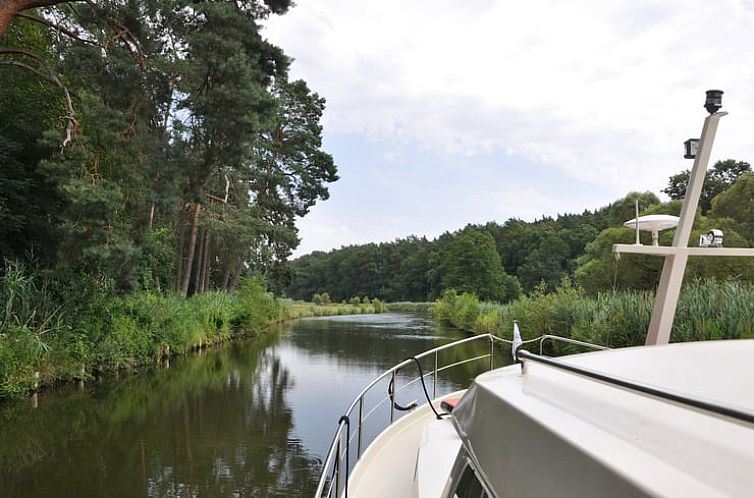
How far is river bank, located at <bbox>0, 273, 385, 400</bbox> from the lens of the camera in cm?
1003

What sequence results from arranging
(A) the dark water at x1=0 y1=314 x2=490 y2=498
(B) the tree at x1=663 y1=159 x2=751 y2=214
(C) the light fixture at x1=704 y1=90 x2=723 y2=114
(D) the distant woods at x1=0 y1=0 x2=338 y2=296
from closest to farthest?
(C) the light fixture at x1=704 y1=90 x2=723 y2=114
(A) the dark water at x1=0 y1=314 x2=490 y2=498
(D) the distant woods at x1=0 y1=0 x2=338 y2=296
(B) the tree at x1=663 y1=159 x2=751 y2=214

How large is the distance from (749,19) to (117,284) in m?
12.9

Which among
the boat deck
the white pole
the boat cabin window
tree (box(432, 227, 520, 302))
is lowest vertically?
the boat deck

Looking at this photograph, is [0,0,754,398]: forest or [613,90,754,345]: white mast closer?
[613,90,754,345]: white mast

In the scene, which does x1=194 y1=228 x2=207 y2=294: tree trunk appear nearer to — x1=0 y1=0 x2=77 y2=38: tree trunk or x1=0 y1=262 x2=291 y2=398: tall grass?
x1=0 y1=262 x2=291 y2=398: tall grass

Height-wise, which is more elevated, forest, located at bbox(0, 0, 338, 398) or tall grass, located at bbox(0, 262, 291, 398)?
forest, located at bbox(0, 0, 338, 398)

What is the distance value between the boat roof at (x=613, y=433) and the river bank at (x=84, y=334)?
1030 centimetres

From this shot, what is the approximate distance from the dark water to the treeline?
4974 mm

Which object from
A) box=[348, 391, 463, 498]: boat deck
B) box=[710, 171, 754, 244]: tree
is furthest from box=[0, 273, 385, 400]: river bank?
box=[710, 171, 754, 244]: tree

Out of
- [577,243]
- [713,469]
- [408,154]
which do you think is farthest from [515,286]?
[713,469]

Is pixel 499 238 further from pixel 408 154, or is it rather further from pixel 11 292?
pixel 11 292

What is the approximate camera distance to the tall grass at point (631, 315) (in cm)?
943

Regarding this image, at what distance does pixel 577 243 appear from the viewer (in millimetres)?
70312

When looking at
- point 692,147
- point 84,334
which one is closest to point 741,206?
point 692,147
